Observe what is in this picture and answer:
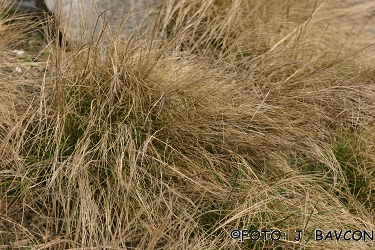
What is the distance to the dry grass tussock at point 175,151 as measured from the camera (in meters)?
1.98

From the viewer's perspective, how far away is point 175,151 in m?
2.17

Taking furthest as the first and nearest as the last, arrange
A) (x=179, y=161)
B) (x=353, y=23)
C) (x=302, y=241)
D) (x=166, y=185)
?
1. (x=353, y=23)
2. (x=179, y=161)
3. (x=166, y=185)
4. (x=302, y=241)

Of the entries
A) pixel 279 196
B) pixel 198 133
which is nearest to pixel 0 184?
pixel 198 133

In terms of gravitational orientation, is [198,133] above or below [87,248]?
above

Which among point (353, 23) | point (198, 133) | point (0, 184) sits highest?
point (353, 23)

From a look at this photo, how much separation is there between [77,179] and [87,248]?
332 millimetres

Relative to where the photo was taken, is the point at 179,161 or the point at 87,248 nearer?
the point at 87,248

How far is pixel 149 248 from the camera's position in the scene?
68.2 inches

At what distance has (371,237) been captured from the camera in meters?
2.05

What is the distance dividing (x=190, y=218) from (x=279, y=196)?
36 cm

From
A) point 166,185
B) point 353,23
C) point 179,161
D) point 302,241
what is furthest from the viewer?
point 353,23

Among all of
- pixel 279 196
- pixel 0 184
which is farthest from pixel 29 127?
pixel 279 196

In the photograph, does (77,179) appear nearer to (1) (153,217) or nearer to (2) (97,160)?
(2) (97,160)

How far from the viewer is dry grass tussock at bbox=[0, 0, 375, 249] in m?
1.98
